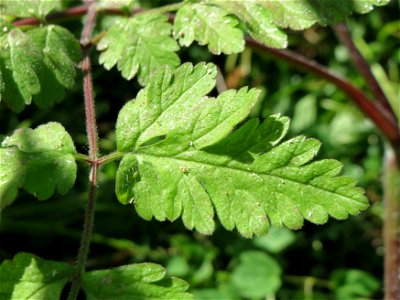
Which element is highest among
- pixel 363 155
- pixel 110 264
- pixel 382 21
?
pixel 382 21

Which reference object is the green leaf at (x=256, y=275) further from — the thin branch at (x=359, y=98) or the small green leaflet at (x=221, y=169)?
the small green leaflet at (x=221, y=169)

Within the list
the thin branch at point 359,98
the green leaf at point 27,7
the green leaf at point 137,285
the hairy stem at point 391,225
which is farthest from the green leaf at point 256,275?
the green leaf at point 27,7

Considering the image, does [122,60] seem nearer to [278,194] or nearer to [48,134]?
[48,134]

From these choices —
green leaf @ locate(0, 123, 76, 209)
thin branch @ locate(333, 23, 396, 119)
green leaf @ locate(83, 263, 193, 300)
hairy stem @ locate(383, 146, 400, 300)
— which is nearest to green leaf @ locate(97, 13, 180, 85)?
green leaf @ locate(0, 123, 76, 209)

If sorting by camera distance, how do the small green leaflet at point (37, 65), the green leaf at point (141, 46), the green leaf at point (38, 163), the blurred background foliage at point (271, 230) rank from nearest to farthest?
the green leaf at point (38, 163) < the small green leaflet at point (37, 65) < the green leaf at point (141, 46) < the blurred background foliage at point (271, 230)

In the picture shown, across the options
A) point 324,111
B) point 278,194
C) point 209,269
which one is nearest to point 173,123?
point 278,194

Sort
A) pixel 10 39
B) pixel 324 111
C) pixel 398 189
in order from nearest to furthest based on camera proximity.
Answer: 1. pixel 10 39
2. pixel 398 189
3. pixel 324 111
